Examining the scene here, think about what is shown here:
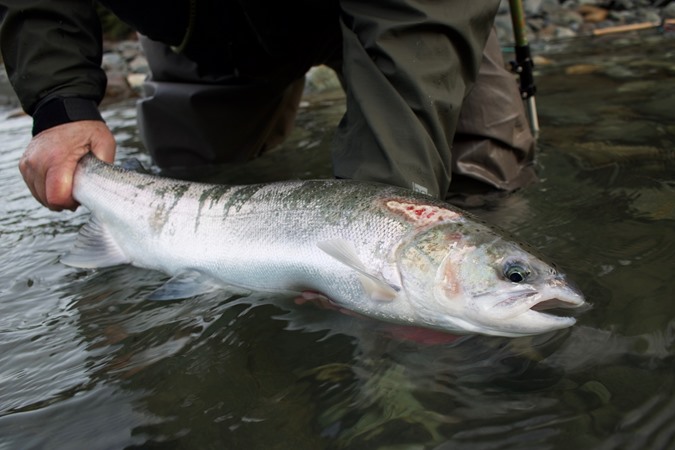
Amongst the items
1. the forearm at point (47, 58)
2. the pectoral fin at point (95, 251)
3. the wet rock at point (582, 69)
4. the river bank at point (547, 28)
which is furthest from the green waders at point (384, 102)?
the river bank at point (547, 28)

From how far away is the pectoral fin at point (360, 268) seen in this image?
1.90 m

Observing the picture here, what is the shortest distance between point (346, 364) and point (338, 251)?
37cm

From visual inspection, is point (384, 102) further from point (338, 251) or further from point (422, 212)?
point (338, 251)

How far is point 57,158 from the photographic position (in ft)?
9.34

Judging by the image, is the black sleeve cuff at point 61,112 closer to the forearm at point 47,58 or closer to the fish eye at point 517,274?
the forearm at point 47,58

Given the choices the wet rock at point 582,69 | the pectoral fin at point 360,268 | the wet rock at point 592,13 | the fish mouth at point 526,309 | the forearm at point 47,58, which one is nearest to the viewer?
the fish mouth at point 526,309

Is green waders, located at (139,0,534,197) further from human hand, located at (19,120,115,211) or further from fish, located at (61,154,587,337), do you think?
human hand, located at (19,120,115,211)

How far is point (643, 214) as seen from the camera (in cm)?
270

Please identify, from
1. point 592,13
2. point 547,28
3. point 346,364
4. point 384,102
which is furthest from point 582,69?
point 592,13

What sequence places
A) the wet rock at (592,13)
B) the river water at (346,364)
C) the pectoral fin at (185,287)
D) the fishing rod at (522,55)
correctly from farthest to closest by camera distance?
the wet rock at (592,13) < the fishing rod at (522,55) < the pectoral fin at (185,287) < the river water at (346,364)

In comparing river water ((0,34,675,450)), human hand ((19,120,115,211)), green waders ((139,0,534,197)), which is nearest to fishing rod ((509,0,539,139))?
green waders ((139,0,534,197))

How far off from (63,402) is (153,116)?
2.99 m

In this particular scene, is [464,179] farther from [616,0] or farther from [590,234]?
[616,0]

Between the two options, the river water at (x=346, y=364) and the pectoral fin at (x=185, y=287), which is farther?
the pectoral fin at (x=185, y=287)
